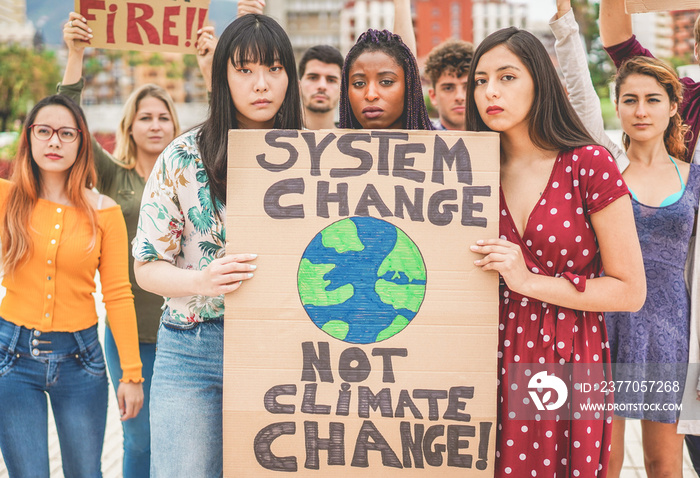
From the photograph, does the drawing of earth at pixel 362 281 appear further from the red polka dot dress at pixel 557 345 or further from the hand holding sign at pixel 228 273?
the red polka dot dress at pixel 557 345

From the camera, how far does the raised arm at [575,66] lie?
87.0 inches

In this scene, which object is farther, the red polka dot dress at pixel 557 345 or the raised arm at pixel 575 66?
the raised arm at pixel 575 66

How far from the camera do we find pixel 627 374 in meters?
2.35

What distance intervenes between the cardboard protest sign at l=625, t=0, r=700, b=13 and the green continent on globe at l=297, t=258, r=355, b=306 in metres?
1.53

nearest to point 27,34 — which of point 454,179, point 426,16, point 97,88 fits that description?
point 97,88

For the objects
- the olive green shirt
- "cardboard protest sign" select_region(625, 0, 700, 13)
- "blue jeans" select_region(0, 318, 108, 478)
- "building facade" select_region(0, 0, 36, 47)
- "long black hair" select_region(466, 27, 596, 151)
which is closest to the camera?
"long black hair" select_region(466, 27, 596, 151)

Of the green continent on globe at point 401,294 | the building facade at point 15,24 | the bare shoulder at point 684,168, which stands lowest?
the green continent on globe at point 401,294

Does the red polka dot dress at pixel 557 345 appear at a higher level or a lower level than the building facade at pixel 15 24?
lower

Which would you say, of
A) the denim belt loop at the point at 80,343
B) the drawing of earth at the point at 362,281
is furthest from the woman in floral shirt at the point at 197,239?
the denim belt loop at the point at 80,343

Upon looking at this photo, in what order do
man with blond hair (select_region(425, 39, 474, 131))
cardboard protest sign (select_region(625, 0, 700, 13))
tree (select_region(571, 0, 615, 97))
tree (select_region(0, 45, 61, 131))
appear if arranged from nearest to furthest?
cardboard protest sign (select_region(625, 0, 700, 13)) → man with blond hair (select_region(425, 39, 474, 131)) → tree (select_region(571, 0, 615, 97)) → tree (select_region(0, 45, 61, 131))

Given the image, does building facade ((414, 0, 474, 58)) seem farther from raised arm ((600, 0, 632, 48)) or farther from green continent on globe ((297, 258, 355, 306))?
green continent on globe ((297, 258, 355, 306))

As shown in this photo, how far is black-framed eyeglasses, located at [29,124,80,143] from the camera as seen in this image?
8.21 ft

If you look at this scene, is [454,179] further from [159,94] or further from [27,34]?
[27,34]
